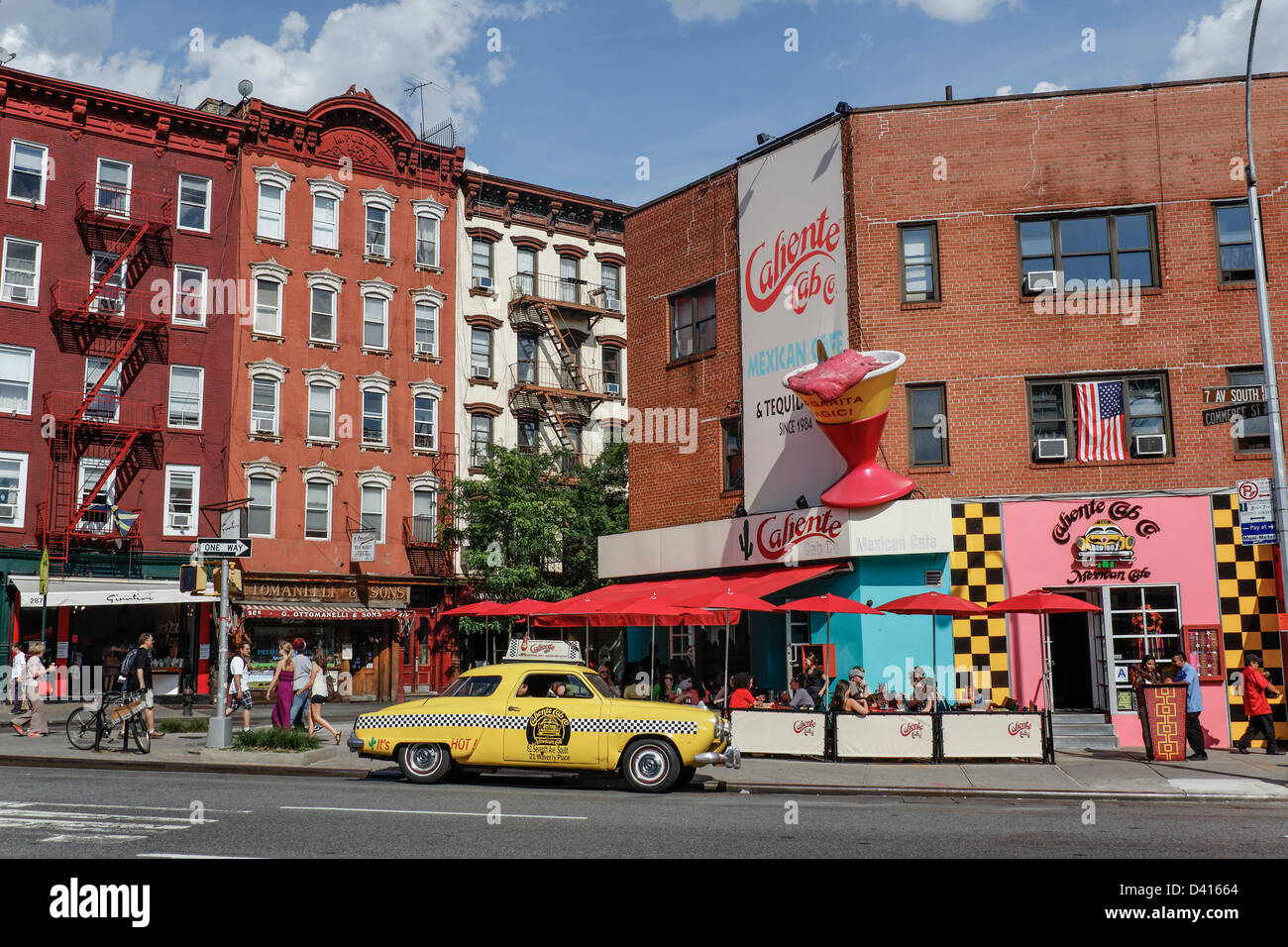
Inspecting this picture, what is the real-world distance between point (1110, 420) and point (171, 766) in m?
18.1

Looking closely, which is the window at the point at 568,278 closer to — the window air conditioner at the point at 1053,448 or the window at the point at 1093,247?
the window at the point at 1093,247

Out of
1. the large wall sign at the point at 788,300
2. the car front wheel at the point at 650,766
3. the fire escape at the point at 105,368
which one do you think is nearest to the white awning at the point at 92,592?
the fire escape at the point at 105,368

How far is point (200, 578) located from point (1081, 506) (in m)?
16.3

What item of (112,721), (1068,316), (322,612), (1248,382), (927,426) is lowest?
(112,721)

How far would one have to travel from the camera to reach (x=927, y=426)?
23234 mm

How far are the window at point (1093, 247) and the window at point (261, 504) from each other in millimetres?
26170

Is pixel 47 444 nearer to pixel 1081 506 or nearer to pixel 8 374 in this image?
pixel 8 374

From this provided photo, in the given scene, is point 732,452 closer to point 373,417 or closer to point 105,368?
point 373,417

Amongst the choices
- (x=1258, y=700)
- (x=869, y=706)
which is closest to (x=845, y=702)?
(x=869, y=706)

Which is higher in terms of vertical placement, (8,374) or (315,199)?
(315,199)

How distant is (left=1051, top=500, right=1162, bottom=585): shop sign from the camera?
21.6 meters

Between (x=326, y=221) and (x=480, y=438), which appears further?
(x=480, y=438)

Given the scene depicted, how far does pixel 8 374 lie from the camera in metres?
34.5

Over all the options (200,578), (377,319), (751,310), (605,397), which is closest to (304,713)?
(200,578)
